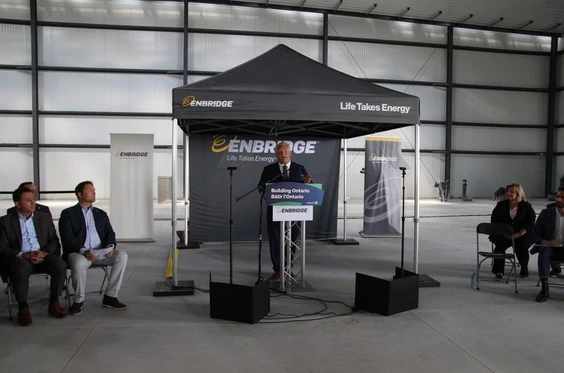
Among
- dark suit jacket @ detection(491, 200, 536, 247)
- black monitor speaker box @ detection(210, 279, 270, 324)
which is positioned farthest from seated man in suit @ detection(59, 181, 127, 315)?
dark suit jacket @ detection(491, 200, 536, 247)

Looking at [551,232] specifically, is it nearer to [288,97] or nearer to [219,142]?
[288,97]

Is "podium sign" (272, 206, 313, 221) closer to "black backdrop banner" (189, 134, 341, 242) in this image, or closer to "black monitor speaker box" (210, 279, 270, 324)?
"black monitor speaker box" (210, 279, 270, 324)

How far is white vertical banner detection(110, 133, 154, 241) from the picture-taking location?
7742 mm

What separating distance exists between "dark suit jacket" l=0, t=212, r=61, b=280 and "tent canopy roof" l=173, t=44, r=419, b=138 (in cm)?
161

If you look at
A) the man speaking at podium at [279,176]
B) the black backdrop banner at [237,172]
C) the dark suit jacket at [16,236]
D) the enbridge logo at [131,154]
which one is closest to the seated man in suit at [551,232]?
the man speaking at podium at [279,176]

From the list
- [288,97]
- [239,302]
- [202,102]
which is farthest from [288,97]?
[239,302]

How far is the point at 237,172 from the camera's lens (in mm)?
7793

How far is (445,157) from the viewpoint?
67.6 ft

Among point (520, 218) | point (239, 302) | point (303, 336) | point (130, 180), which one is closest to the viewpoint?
point (303, 336)

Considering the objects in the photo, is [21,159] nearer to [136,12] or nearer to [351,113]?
[136,12]

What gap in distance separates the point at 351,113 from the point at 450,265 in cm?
304

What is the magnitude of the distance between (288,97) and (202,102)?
2.83ft

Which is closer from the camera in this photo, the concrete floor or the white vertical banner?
the concrete floor

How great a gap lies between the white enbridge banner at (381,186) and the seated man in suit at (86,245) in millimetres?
5709
